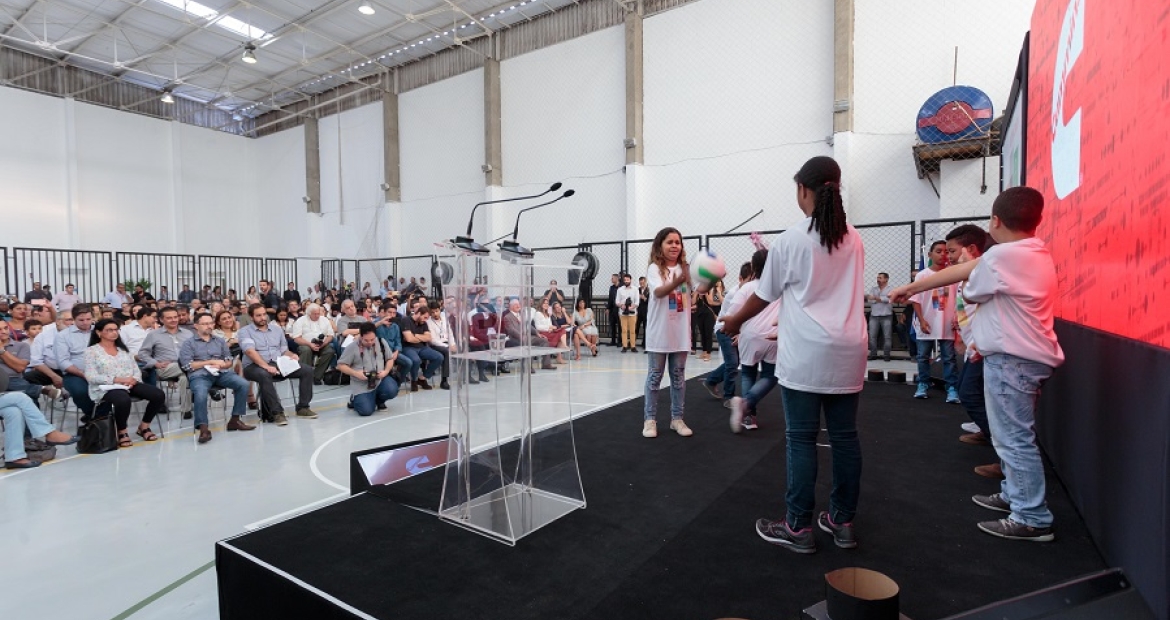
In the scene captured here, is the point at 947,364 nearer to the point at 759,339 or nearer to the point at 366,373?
the point at 759,339

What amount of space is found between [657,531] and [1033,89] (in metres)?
4.12

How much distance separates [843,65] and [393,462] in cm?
1061

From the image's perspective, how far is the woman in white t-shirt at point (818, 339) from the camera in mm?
2141

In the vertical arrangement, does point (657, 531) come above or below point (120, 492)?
above

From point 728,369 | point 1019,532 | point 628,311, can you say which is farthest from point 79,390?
point 628,311

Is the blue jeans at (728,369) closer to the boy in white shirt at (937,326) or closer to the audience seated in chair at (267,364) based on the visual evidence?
the boy in white shirt at (937,326)

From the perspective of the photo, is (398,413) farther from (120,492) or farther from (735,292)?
(735,292)

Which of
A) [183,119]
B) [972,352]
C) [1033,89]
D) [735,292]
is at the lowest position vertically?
[972,352]

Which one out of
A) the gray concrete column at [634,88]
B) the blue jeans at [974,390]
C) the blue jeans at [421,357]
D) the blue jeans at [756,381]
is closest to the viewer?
the blue jeans at [974,390]

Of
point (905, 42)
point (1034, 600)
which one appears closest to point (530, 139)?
point (905, 42)

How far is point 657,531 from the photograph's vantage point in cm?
247

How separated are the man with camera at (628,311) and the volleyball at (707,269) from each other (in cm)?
820

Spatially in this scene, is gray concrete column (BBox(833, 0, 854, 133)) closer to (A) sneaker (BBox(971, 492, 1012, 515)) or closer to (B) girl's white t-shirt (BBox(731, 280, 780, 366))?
(B) girl's white t-shirt (BBox(731, 280, 780, 366))

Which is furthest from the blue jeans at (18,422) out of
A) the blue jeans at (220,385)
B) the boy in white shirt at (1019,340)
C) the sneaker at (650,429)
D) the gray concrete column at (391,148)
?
the gray concrete column at (391,148)
